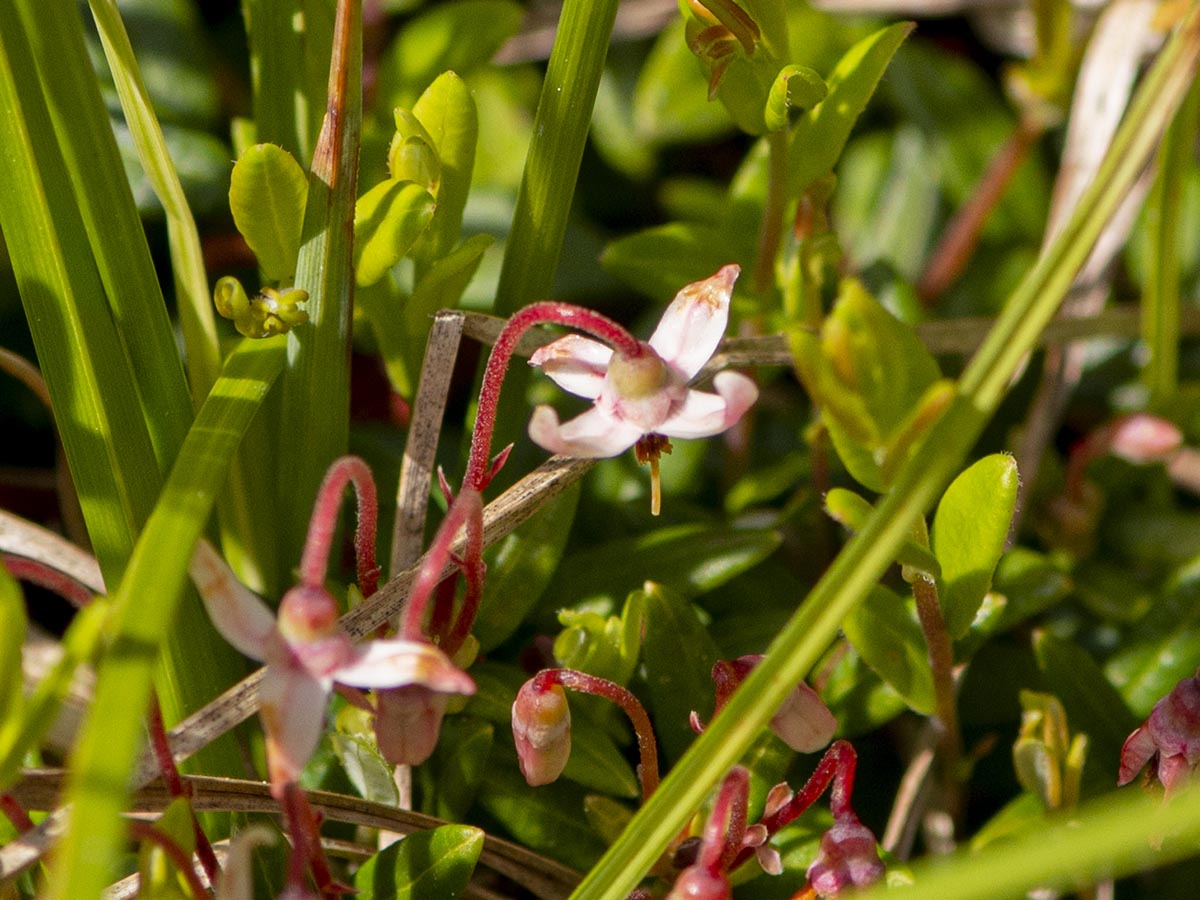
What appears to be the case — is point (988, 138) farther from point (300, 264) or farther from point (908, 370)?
point (300, 264)

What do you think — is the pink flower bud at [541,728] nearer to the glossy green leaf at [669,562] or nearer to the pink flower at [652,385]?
the pink flower at [652,385]

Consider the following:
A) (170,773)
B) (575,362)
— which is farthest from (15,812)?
Result: (575,362)

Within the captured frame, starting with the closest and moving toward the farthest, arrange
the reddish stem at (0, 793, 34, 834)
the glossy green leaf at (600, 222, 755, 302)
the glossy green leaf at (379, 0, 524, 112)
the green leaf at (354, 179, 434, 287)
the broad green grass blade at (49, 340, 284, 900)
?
the broad green grass blade at (49, 340, 284, 900) → the reddish stem at (0, 793, 34, 834) → the green leaf at (354, 179, 434, 287) → the glossy green leaf at (600, 222, 755, 302) → the glossy green leaf at (379, 0, 524, 112)

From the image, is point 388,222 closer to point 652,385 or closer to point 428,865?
point 652,385

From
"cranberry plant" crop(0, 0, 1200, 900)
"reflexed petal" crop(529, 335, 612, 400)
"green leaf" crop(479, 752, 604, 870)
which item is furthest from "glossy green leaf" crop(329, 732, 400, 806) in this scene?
"reflexed petal" crop(529, 335, 612, 400)

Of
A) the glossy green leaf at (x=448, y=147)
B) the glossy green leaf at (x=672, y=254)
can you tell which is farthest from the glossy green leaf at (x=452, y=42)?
the glossy green leaf at (x=448, y=147)

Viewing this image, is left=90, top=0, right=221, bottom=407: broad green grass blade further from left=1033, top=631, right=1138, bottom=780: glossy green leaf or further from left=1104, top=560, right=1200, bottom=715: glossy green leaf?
left=1104, top=560, right=1200, bottom=715: glossy green leaf
